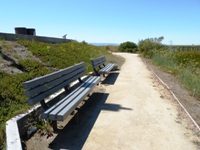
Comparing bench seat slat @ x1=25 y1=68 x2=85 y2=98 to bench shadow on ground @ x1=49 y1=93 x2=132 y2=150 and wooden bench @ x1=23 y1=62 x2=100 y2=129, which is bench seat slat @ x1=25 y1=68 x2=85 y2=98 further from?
bench shadow on ground @ x1=49 y1=93 x2=132 y2=150

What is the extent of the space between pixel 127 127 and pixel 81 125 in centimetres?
86

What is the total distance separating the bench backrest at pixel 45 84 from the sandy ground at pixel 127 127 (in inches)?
26.3

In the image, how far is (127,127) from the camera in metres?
3.65

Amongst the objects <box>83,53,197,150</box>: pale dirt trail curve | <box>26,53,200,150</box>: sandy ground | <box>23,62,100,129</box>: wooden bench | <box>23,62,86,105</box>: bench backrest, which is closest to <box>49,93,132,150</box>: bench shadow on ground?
<box>26,53,200,150</box>: sandy ground

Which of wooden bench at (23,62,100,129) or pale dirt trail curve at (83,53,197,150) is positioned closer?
wooden bench at (23,62,100,129)

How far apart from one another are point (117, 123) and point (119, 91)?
2.36 m

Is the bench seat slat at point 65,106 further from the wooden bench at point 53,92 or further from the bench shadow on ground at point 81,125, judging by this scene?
the bench shadow on ground at point 81,125

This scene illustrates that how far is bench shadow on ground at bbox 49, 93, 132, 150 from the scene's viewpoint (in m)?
3.07

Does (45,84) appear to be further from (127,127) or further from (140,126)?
(140,126)

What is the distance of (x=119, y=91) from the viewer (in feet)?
20.0

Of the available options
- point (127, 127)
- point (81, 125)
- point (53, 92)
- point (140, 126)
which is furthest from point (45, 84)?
point (140, 126)

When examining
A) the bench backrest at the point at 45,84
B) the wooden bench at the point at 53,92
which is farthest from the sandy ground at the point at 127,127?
the bench backrest at the point at 45,84

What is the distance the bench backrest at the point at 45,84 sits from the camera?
2.97 meters

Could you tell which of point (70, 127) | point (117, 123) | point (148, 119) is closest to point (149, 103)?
point (148, 119)
